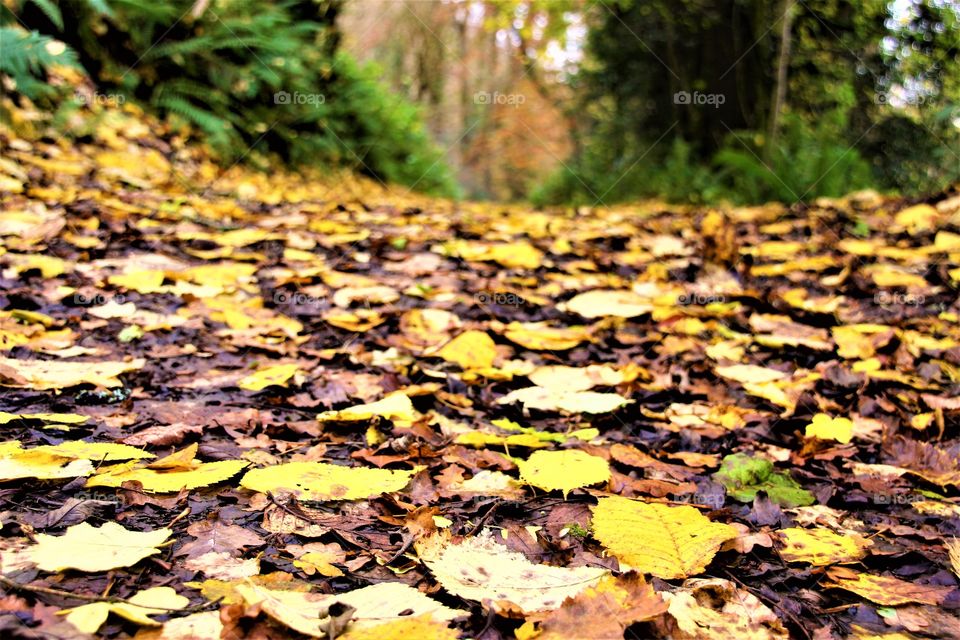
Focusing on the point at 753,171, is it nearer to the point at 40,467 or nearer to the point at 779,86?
the point at 779,86

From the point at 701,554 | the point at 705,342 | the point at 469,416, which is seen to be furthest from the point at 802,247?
the point at 701,554

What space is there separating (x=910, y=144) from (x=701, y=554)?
585cm

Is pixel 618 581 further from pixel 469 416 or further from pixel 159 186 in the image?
pixel 159 186

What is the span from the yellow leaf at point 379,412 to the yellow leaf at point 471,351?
0.38 meters

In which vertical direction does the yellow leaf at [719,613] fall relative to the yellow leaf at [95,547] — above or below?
below

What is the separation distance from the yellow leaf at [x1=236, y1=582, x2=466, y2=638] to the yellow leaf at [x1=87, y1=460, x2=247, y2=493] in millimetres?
323

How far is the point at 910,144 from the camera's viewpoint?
Result: 5789mm

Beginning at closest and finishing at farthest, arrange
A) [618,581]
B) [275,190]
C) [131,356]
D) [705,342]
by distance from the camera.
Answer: [618,581] < [131,356] < [705,342] < [275,190]

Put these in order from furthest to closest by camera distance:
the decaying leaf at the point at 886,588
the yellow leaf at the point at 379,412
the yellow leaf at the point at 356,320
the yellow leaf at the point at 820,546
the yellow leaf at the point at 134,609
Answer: the yellow leaf at the point at 356,320, the yellow leaf at the point at 379,412, the yellow leaf at the point at 820,546, the decaying leaf at the point at 886,588, the yellow leaf at the point at 134,609

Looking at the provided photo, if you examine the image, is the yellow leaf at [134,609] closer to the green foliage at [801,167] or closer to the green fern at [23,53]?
the green fern at [23,53]

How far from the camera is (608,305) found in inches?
103

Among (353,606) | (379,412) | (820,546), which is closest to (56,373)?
(379,412)

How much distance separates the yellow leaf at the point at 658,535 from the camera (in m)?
1.11

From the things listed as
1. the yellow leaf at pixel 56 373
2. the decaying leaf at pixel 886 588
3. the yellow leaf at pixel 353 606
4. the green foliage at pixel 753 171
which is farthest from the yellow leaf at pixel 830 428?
the green foliage at pixel 753 171
